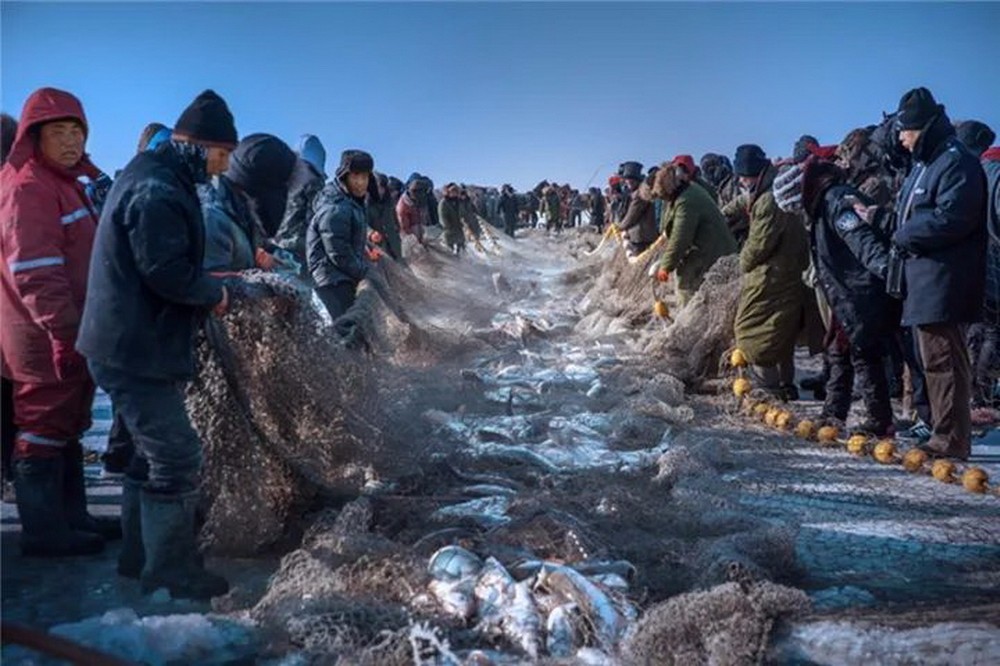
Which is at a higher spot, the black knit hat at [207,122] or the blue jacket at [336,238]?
the black knit hat at [207,122]

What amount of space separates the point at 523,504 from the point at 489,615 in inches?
38.3

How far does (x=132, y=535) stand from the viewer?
3650 mm

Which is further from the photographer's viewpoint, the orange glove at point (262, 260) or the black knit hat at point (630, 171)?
the black knit hat at point (630, 171)

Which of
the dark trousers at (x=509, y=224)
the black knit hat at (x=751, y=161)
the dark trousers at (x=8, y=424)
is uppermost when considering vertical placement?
the dark trousers at (x=509, y=224)

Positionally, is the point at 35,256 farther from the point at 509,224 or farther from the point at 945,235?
the point at 509,224

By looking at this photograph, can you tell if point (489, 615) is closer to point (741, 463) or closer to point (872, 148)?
point (741, 463)

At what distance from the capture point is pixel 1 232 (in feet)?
12.3

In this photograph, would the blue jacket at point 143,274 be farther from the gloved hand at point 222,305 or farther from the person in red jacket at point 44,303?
the person in red jacket at point 44,303

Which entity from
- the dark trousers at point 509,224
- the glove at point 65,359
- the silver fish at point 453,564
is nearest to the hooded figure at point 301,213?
the glove at point 65,359

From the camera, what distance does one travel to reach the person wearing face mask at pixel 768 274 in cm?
664

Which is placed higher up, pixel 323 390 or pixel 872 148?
pixel 872 148

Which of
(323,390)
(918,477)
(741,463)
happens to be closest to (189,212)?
(323,390)

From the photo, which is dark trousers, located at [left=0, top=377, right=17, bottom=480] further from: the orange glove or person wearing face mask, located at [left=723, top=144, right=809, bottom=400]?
person wearing face mask, located at [left=723, top=144, right=809, bottom=400]

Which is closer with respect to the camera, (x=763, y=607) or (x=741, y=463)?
(x=763, y=607)
